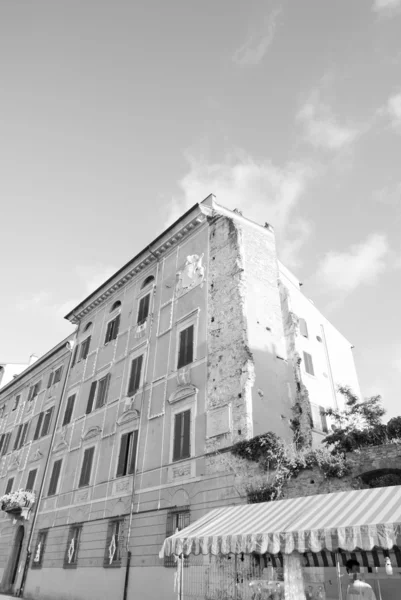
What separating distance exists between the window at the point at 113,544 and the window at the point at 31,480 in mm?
8425

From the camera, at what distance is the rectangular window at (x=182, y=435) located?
13.9 metres

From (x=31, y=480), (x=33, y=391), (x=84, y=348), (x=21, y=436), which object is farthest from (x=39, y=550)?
(x=33, y=391)

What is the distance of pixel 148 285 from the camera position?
20.8 m

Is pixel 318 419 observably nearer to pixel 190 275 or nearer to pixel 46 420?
pixel 190 275

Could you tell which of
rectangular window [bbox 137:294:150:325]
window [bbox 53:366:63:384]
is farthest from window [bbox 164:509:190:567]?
window [bbox 53:366:63:384]

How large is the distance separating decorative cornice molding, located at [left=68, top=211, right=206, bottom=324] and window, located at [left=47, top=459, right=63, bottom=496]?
8248 mm

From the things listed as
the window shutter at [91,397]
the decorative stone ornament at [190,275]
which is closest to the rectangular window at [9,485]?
Answer: the window shutter at [91,397]

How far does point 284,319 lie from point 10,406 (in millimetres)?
22038

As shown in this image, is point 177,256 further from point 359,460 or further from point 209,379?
point 359,460

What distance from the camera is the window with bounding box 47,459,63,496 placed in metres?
20.0

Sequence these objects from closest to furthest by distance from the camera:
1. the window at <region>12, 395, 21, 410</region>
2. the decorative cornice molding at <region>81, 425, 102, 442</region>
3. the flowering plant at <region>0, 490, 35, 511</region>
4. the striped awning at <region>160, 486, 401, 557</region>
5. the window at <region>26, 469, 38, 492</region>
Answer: the striped awning at <region>160, 486, 401, 557</region> < the decorative cornice molding at <region>81, 425, 102, 442</region> < the flowering plant at <region>0, 490, 35, 511</region> < the window at <region>26, 469, 38, 492</region> < the window at <region>12, 395, 21, 410</region>

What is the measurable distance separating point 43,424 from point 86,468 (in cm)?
706

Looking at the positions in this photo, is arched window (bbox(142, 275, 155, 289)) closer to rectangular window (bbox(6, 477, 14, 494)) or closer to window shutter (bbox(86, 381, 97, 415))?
window shutter (bbox(86, 381, 97, 415))

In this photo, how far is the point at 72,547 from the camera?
1686cm
